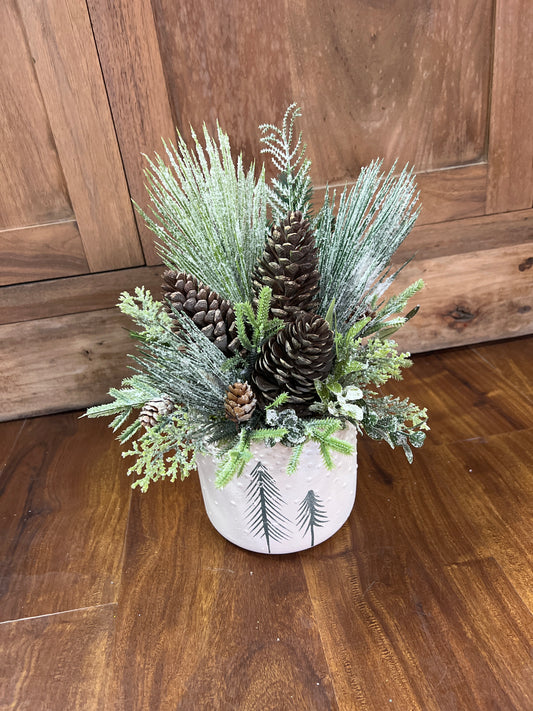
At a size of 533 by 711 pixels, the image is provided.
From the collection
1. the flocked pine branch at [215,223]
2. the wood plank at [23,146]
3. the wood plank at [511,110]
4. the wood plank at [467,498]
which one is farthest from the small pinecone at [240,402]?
the wood plank at [511,110]

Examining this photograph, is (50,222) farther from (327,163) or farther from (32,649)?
(32,649)

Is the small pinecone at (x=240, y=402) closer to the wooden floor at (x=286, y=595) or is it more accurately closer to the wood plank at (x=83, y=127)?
the wooden floor at (x=286, y=595)

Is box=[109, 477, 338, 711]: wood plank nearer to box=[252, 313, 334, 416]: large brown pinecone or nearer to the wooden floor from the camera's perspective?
the wooden floor

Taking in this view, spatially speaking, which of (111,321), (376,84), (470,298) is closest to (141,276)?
(111,321)

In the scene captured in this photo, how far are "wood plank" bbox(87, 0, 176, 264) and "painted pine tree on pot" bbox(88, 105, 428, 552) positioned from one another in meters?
0.24

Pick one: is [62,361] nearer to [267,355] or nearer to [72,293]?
[72,293]

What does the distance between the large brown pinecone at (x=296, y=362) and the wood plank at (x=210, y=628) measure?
179 millimetres

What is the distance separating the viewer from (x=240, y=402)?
0.39 meters

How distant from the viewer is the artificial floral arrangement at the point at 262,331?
1.26 feet

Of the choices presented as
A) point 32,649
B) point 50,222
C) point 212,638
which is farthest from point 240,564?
point 50,222

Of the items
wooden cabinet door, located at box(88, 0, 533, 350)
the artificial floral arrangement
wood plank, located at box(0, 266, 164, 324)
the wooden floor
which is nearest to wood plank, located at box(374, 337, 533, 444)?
the wooden floor

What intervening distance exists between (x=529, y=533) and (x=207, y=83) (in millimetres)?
624

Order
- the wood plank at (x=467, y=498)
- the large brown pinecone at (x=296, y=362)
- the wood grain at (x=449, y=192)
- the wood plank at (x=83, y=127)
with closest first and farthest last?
the large brown pinecone at (x=296, y=362) → the wood plank at (x=467, y=498) → the wood plank at (x=83, y=127) → the wood grain at (x=449, y=192)

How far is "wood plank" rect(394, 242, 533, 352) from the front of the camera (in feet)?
2.57
